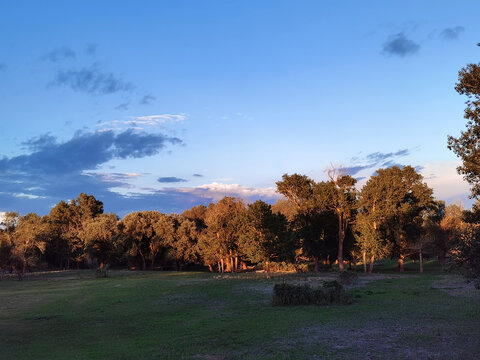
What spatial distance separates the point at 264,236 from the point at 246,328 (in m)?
34.3

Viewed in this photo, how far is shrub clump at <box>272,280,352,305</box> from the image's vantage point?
28875 mm

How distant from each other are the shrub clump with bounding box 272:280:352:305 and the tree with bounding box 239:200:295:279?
2527cm

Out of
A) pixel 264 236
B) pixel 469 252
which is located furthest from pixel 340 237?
pixel 469 252

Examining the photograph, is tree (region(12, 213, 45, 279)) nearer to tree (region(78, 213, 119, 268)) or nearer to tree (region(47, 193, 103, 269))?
tree (region(78, 213, 119, 268))

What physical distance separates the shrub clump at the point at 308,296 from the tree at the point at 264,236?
25.3 metres

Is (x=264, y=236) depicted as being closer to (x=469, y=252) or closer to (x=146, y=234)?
(x=469, y=252)

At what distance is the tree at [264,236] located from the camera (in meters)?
55.0

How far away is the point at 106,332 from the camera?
21.5m

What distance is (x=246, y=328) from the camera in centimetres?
2078

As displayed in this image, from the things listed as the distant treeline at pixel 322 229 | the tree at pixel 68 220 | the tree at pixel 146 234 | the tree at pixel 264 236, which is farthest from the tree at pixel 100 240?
the tree at pixel 264 236

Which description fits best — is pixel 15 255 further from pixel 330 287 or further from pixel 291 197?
pixel 330 287

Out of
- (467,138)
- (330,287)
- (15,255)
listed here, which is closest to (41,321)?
(330,287)

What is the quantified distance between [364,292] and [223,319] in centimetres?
1672

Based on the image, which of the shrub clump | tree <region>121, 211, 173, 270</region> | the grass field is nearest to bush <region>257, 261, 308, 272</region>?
tree <region>121, 211, 173, 270</region>
